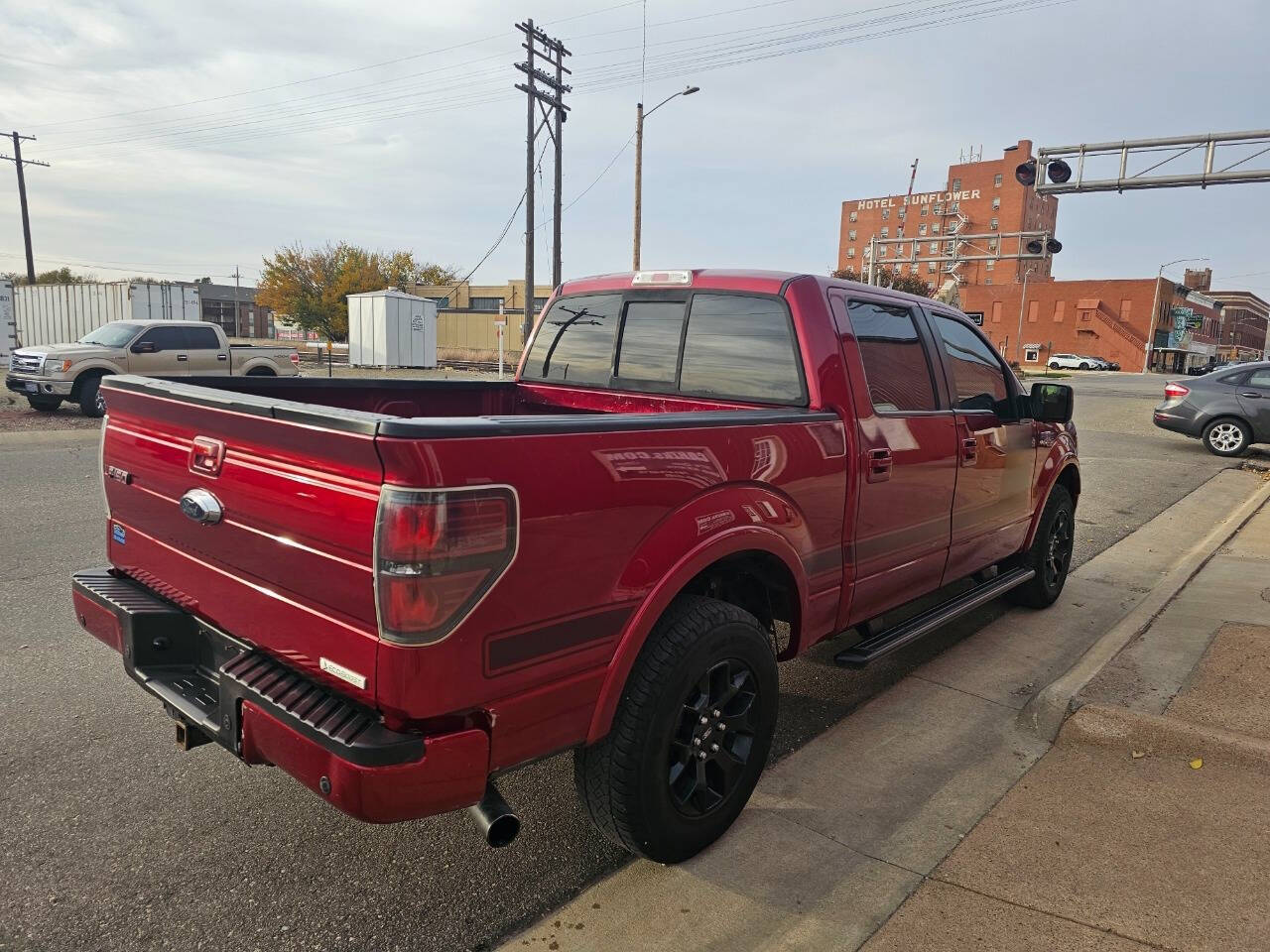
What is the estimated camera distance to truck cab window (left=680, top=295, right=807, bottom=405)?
3.46 m

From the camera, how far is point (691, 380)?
3771 mm

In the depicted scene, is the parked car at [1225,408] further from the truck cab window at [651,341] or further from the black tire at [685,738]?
the black tire at [685,738]

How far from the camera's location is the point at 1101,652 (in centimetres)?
444

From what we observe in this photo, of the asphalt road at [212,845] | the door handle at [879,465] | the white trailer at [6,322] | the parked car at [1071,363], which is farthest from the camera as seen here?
the parked car at [1071,363]

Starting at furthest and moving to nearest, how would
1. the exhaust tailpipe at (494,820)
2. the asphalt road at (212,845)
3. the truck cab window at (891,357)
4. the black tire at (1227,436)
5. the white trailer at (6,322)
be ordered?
1. the white trailer at (6,322)
2. the black tire at (1227,436)
3. the truck cab window at (891,357)
4. the asphalt road at (212,845)
5. the exhaust tailpipe at (494,820)

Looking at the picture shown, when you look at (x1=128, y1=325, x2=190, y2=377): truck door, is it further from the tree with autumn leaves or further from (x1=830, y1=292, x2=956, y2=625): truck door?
the tree with autumn leaves

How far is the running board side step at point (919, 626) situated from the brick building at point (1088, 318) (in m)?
82.6

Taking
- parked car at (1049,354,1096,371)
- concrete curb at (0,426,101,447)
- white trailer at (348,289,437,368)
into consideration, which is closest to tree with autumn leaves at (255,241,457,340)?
white trailer at (348,289,437,368)

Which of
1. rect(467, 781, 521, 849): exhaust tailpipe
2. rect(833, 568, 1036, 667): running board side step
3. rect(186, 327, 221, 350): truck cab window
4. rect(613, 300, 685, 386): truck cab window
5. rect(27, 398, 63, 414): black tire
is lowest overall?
rect(27, 398, 63, 414): black tire

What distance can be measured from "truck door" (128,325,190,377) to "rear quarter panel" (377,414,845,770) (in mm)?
14777

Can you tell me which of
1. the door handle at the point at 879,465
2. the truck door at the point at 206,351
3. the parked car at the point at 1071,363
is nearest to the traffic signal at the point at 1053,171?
the truck door at the point at 206,351

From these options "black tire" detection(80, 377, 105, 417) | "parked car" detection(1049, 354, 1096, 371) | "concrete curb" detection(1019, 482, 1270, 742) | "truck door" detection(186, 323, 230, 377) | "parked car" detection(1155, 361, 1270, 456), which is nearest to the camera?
"concrete curb" detection(1019, 482, 1270, 742)

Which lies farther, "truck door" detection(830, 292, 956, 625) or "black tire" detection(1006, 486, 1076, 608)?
"black tire" detection(1006, 486, 1076, 608)

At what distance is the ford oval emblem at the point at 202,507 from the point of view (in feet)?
7.93
